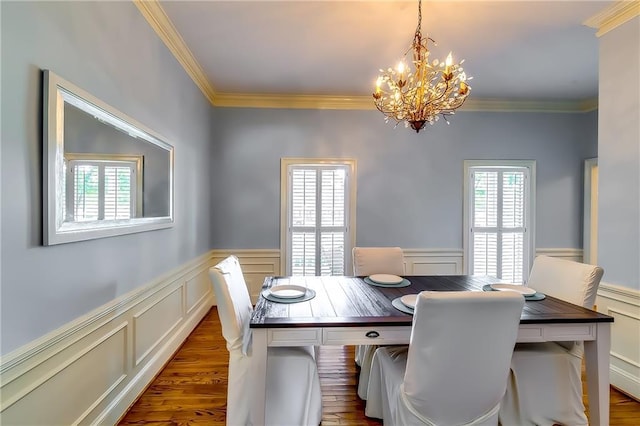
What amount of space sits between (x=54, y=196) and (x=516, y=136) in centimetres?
487

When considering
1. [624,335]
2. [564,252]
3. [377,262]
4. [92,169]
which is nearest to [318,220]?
[377,262]

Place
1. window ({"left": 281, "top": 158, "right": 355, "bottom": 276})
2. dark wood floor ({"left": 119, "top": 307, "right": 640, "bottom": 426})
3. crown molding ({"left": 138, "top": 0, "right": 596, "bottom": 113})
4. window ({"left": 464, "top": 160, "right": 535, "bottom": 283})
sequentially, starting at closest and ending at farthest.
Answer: dark wood floor ({"left": 119, "top": 307, "right": 640, "bottom": 426}) < crown molding ({"left": 138, "top": 0, "right": 596, "bottom": 113}) < window ({"left": 281, "top": 158, "right": 355, "bottom": 276}) < window ({"left": 464, "top": 160, "right": 535, "bottom": 283})

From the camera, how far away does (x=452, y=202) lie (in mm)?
4133

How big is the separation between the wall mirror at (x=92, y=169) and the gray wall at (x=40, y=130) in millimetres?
45

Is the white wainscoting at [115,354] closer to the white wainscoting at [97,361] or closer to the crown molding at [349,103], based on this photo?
the white wainscoting at [97,361]

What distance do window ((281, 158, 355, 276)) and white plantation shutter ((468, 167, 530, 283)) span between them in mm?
1704

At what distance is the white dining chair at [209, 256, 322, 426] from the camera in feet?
5.52

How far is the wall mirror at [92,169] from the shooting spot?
4.22ft

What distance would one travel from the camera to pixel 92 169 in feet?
5.19

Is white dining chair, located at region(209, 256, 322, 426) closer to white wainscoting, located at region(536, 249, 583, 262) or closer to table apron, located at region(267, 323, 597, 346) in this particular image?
table apron, located at region(267, 323, 597, 346)

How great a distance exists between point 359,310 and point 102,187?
1.58 metres

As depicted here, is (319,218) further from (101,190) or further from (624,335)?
(624,335)

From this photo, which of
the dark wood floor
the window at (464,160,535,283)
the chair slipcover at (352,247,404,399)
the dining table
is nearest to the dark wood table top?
the dining table

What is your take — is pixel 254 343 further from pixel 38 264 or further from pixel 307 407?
pixel 38 264
